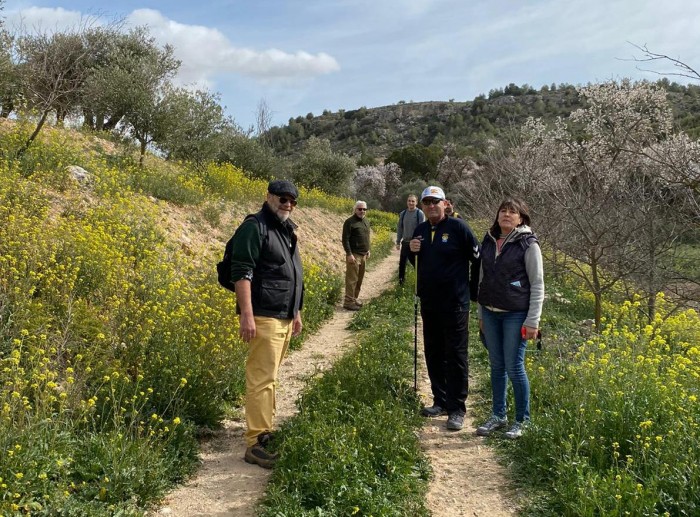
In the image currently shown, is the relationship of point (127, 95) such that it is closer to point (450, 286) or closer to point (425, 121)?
point (450, 286)

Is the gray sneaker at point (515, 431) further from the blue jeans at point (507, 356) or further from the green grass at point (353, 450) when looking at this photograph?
the green grass at point (353, 450)

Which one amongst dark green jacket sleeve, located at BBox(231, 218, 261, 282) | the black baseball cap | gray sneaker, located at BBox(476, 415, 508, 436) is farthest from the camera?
gray sneaker, located at BBox(476, 415, 508, 436)

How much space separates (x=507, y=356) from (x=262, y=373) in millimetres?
2139

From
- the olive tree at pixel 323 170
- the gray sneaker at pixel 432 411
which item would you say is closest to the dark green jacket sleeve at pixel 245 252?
the gray sneaker at pixel 432 411

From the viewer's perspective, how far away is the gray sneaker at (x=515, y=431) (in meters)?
4.37

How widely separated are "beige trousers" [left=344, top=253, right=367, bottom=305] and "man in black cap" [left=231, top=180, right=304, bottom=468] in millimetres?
5955

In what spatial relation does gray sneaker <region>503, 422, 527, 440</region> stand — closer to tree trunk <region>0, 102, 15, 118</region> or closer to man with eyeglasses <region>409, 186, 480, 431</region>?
man with eyeglasses <region>409, 186, 480, 431</region>

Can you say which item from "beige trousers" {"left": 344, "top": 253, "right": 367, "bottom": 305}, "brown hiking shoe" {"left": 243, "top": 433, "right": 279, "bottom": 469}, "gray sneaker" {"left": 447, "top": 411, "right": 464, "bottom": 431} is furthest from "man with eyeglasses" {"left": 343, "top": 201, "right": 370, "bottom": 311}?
"brown hiking shoe" {"left": 243, "top": 433, "right": 279, "bottom": 469}

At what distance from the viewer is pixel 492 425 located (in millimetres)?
4641

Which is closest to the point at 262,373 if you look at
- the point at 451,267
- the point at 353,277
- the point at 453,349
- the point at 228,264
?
the point at 228,264

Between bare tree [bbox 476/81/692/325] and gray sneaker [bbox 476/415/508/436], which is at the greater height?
bare tree [bbox 476/81/692/325]

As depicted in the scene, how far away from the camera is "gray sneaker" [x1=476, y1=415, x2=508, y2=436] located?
15.1 ft

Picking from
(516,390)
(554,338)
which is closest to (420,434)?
(516,390)

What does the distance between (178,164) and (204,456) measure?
11770 mm
